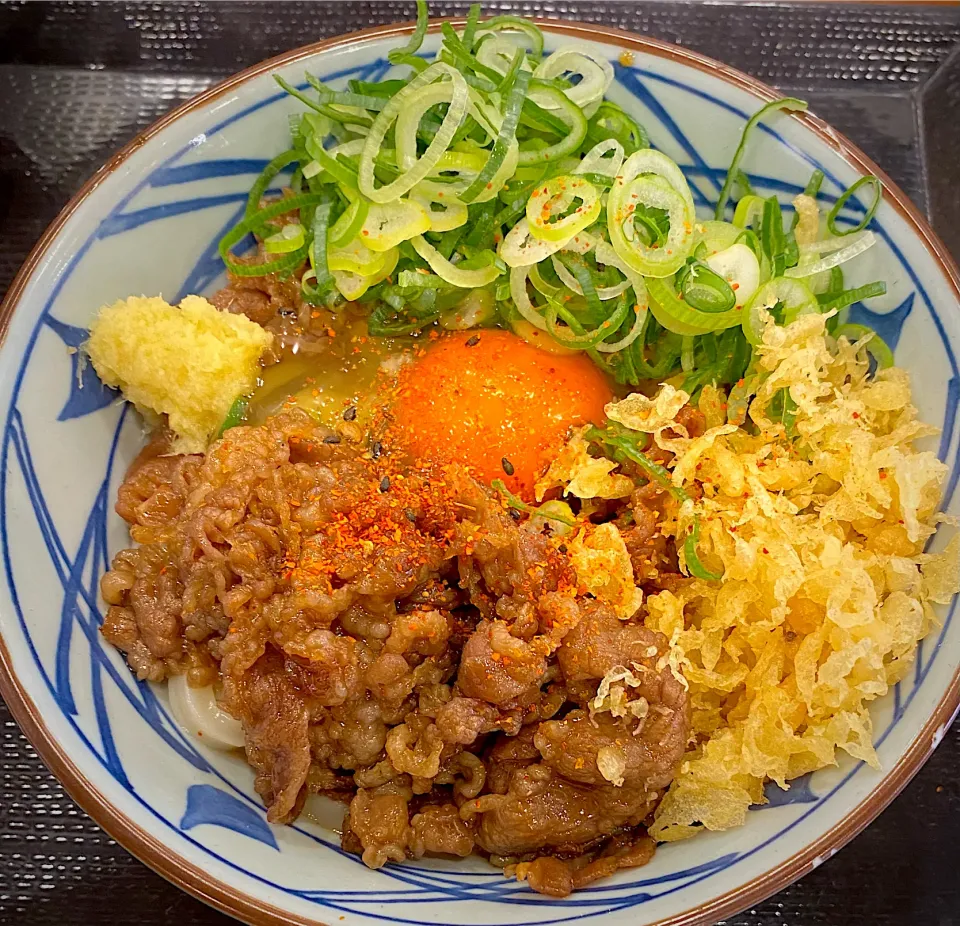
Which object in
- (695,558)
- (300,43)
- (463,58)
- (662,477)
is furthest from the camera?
(300,43)

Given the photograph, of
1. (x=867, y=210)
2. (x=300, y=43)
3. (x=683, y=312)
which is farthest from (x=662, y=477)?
(x=300, y=43)

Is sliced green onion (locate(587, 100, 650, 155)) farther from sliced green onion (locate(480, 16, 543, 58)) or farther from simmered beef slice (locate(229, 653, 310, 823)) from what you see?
simmered beef slice (locate(229, 653, 310, 823))

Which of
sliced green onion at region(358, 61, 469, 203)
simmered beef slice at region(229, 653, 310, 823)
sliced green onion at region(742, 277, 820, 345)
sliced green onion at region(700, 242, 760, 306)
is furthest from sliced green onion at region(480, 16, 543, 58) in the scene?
simmered beef slice at region(229, 653, 310, 823)

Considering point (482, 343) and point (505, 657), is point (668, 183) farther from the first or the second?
A: point (505, 657)

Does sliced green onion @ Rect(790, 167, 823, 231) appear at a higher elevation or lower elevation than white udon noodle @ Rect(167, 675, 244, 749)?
higher

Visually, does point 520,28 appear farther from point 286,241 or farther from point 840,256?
point 840,256
